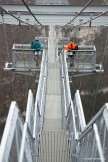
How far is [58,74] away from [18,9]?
5.47 metres

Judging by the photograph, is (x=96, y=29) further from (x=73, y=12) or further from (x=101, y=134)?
(x=101, y=134)

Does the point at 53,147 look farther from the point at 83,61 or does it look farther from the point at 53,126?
the point at 83,61

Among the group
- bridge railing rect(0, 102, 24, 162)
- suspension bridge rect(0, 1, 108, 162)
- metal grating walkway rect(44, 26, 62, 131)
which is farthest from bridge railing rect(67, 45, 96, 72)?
bridge railing rect(0, 102, 24, 162)

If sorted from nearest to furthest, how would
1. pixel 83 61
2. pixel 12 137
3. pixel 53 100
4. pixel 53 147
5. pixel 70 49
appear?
pixel 12 137 < pixel 53 147 < pixel 53 100 < pixel 70 49 < pixel 83 61

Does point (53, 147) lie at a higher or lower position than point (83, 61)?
lower

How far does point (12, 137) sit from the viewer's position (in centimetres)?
355

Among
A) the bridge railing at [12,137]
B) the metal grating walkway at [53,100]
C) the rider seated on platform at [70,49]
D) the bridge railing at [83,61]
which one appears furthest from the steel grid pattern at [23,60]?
the bridge railing at [12,137]

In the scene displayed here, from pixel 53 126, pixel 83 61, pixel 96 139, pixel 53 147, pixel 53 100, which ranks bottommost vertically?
pixel 96 139

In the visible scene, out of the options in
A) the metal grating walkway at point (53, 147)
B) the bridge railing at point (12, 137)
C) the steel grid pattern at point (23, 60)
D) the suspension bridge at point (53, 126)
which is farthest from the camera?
the steel grid pattern at point (23, 60)

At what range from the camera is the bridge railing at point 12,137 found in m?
3.27

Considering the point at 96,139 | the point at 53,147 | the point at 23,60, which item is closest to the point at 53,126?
the point at 53,147

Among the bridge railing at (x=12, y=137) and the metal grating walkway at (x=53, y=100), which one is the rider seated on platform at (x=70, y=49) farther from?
the bridge railing at (x=12, y=137)

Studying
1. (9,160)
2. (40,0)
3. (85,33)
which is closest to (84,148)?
(9,160)

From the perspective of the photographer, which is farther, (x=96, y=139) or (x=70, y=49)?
(x=70, y=49)
